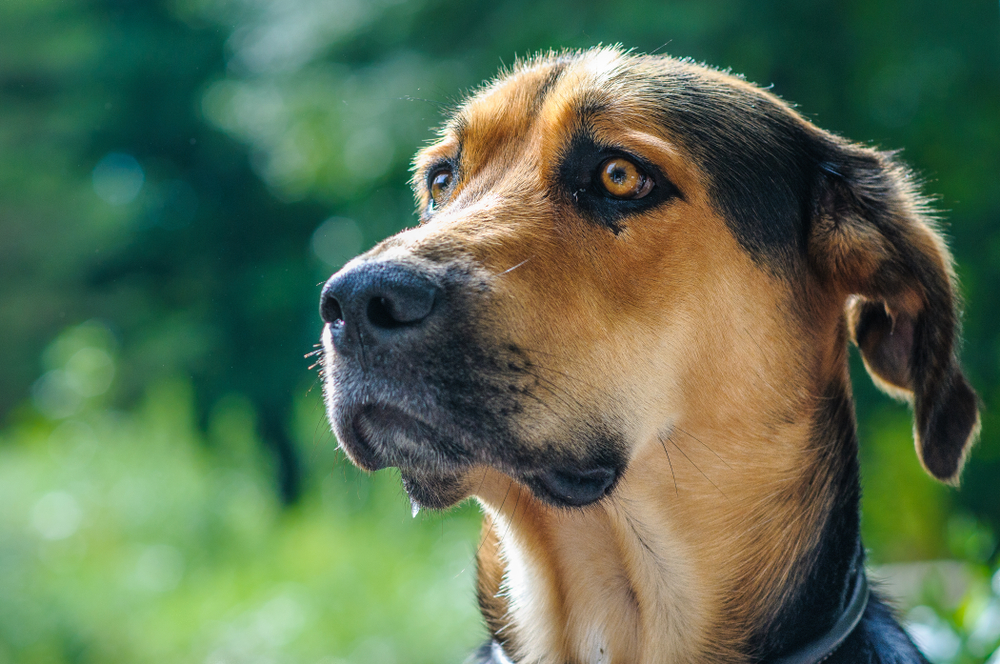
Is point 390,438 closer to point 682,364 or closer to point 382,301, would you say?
point 382,301

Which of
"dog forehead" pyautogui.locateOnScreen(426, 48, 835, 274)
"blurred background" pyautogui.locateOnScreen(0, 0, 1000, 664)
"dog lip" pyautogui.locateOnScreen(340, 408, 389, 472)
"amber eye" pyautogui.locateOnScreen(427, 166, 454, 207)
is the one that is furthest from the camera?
"blurred background" pyautogui.locateOnScreen(0, 0, 1000, 664)

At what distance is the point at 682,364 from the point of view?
2.31m

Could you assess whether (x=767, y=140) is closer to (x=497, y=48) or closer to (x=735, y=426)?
(x=735, y=426)

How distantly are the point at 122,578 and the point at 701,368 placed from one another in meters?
5.03

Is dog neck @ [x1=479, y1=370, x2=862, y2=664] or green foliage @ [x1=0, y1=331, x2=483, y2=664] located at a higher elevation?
dog neck @ [x1=479, y1=370, x2=862, y2=664]

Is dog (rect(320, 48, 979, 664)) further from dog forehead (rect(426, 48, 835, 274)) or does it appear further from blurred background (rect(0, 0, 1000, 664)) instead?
blurred background (rect(0, 0, 1000, 664))

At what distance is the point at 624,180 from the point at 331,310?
875 millimetres

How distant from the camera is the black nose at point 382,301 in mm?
1870

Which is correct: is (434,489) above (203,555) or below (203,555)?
above

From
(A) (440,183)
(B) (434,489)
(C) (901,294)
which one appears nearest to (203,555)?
(A) (440,183)

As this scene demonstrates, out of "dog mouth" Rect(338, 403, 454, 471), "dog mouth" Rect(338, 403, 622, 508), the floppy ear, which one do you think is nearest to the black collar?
the floppy ear

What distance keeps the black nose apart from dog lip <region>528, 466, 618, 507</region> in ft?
1.60

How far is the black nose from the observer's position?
1.87 meters

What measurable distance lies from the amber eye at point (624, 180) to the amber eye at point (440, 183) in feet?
2.12
